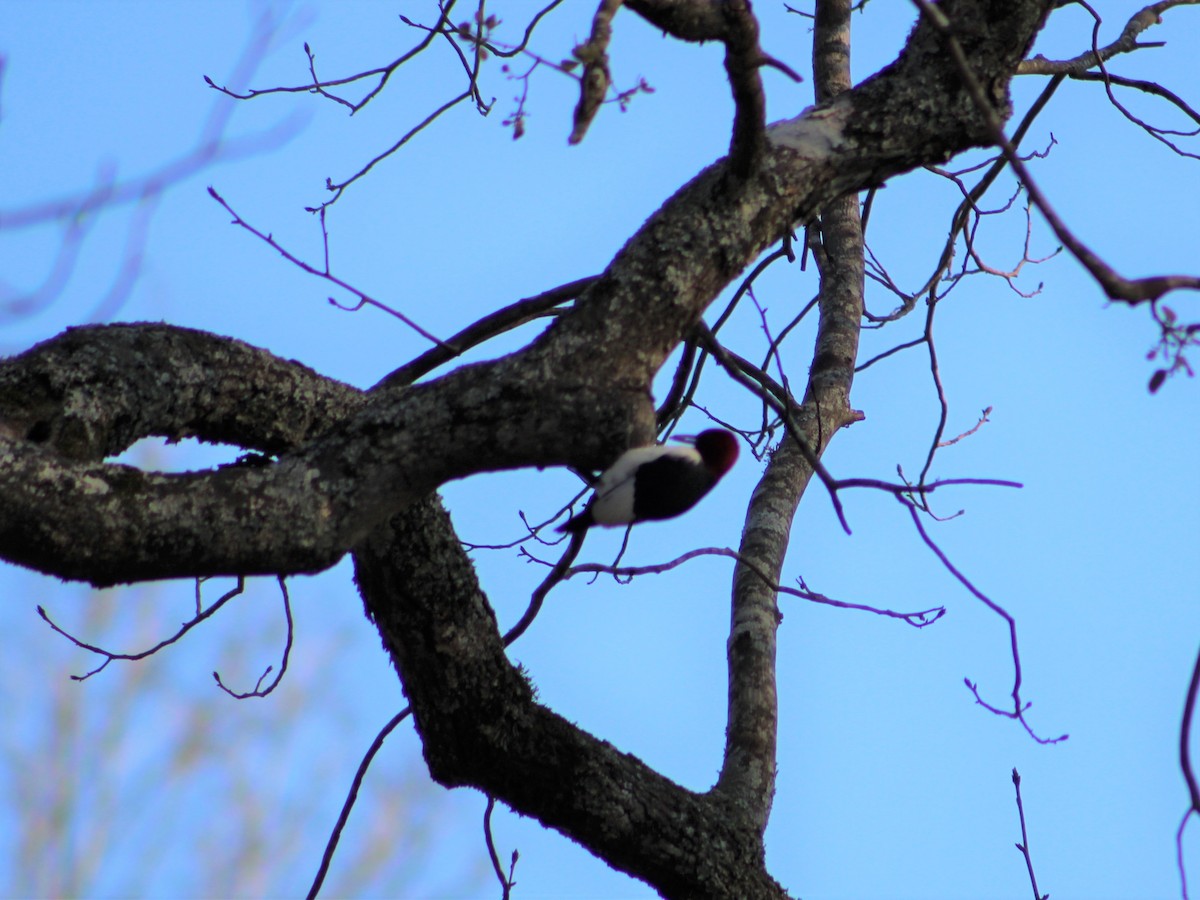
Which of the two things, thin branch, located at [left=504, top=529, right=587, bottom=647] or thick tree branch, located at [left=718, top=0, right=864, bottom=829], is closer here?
thin branch, located at [left=504, top=529, right=587, bottom=647]

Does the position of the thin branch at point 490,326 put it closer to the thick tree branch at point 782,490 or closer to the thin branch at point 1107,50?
the thick tree branch at point 782,490

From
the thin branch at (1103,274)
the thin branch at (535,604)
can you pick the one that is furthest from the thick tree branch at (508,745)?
the thin branch at (1103,274)

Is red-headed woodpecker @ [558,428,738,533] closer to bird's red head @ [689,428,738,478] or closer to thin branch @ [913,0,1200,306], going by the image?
bird's red head @ [689,428,738,478]

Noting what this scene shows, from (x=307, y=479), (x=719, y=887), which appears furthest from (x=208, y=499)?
(x=719, y=887)

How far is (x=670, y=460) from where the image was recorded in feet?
9.96

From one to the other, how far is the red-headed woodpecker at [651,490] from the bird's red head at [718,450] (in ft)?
0.33

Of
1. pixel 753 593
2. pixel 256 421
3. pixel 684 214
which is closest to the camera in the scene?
pixel 684 214

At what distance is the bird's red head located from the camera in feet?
11.5

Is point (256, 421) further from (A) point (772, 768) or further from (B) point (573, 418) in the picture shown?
(A) point (772, 768)

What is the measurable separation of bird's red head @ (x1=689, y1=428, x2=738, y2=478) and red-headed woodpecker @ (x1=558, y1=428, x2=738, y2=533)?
102mm

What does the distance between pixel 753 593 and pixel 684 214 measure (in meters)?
1.74

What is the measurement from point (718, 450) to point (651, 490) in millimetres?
582

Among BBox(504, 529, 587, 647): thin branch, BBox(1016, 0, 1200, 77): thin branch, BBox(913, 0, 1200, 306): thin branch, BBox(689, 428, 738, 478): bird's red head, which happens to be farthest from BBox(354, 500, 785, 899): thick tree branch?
BBox(1016, 0, 1200, 77): thin branch

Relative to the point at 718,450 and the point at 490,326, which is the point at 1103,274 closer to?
the point at 490,326
